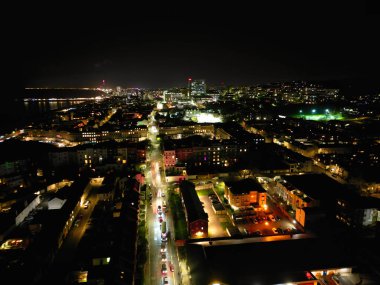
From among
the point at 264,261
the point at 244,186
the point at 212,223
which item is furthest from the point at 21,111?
the point at 264,261

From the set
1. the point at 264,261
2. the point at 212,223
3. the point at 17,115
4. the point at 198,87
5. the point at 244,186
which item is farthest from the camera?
the point at 198,87

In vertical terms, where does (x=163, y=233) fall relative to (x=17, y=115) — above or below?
below

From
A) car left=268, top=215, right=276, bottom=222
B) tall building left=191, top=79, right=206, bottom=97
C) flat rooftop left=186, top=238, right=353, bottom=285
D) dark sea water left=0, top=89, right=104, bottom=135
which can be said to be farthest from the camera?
tall building left=191, top=79, right=206, bottom=97

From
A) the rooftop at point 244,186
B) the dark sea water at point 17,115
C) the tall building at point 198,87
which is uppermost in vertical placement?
the tall building at point 198,87

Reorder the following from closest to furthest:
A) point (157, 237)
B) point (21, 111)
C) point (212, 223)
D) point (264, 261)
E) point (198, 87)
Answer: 1. point (264, 261)
2. point (157, 237)
3. point (212, 223)
4. point (21, 111)
5. point (198, 87)

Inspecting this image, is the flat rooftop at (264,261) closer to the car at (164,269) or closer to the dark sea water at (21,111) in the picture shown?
the car at (164,269)

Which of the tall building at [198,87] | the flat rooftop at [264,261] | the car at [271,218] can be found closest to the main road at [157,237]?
the flat rooftop at [264,261]

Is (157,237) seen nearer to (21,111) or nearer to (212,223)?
(212,223)

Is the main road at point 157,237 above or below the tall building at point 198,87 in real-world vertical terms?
below

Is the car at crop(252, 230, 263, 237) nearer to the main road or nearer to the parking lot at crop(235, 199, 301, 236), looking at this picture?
the parking lot at crop(235, 199, 301, 236)

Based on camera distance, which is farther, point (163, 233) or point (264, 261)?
point (163, 233)

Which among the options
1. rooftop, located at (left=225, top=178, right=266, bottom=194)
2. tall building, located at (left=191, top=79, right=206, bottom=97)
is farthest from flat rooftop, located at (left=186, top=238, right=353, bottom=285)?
tall building, located at (left=191, top=79, right=206, bottom=97)

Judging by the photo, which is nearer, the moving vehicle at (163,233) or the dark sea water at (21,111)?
the moving vehicle at (163,233)
